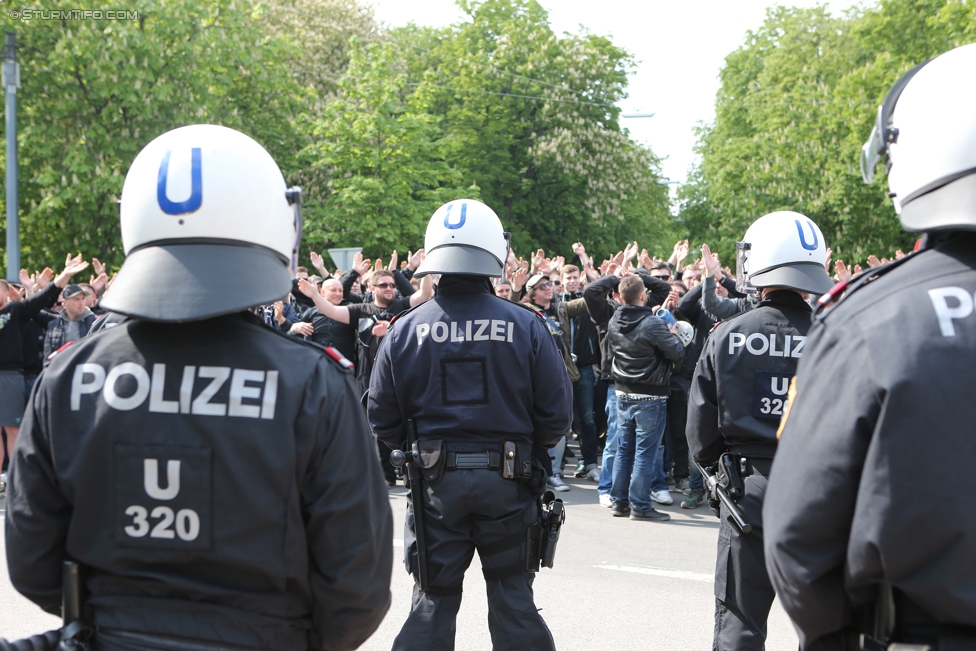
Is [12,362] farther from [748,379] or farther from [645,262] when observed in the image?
[748,379]

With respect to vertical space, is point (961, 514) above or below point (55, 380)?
below

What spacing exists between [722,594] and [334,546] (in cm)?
212

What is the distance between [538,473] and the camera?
12.4 ft

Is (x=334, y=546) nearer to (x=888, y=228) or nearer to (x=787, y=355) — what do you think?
(x=787, y=355)

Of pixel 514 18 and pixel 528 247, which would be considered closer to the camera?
pixel 528 247

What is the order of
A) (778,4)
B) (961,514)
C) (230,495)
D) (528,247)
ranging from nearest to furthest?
(961,514), (230,495), (528,247), (778,4)

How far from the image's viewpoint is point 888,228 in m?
26.7

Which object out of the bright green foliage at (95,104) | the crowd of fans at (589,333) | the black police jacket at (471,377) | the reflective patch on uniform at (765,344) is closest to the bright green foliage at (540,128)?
the bright green foliage at (95,104)

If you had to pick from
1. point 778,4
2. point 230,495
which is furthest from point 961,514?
point 778,4

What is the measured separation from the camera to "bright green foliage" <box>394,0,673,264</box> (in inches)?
1148

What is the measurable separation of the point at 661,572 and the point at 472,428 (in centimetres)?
287

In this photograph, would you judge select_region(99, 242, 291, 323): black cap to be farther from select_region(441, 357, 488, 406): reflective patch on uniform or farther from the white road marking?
the white road marking

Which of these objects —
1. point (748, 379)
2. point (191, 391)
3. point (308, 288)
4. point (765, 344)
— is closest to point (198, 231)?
point (191, 391)

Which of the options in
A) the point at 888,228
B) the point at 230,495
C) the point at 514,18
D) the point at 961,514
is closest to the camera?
the point at 961,514
